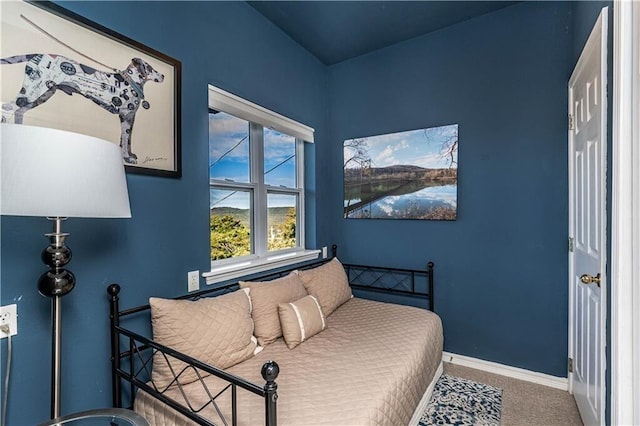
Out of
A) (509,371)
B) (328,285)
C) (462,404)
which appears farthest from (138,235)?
(509,371)

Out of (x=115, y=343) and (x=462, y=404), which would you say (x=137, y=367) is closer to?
(x=115, y=343)

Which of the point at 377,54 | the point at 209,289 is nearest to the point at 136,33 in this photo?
the point at 209,289

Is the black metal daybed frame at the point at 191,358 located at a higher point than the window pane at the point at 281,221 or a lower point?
lower

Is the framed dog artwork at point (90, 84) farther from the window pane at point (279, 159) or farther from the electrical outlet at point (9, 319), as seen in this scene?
the window pane at point (279, 159)

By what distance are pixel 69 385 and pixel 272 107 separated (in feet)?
6.93

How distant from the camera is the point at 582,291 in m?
1.89

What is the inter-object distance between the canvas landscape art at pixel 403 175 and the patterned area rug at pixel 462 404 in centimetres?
129

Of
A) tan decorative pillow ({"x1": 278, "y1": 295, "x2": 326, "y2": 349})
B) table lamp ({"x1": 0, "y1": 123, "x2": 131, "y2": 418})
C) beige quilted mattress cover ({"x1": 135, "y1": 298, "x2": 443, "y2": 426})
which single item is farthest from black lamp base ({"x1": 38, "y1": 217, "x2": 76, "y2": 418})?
tan decorative pillow ({"x1": 278, "y1": 295, "x2": 326, "y2": 349})

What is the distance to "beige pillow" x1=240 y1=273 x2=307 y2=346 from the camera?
1.88 meters

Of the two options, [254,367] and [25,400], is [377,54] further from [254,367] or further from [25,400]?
[25,400]

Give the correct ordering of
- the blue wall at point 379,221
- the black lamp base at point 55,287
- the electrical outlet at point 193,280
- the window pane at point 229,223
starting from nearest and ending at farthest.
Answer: the black lamp base at point 55,287
the blue wall at point 379,221
the electrical outlet at point 193,280
the window pane at point 229,223

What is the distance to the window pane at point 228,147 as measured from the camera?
2133mm

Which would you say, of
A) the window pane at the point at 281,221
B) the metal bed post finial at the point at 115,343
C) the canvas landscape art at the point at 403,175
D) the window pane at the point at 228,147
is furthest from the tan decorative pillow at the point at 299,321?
the canvas landscape art at the point at 403,175

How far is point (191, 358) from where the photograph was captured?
112 centimetres
